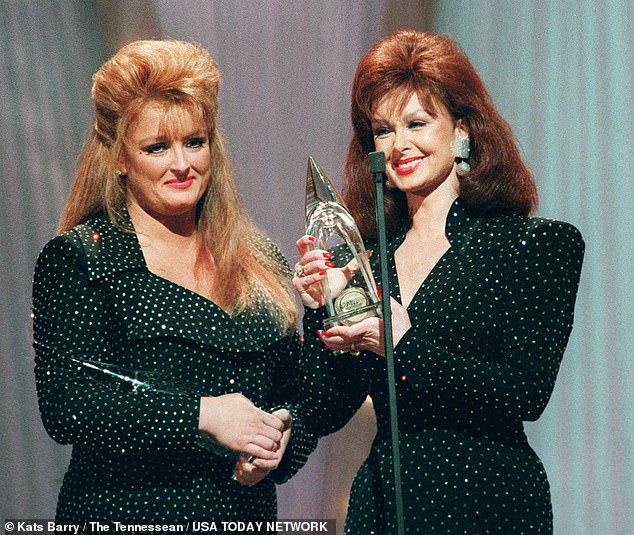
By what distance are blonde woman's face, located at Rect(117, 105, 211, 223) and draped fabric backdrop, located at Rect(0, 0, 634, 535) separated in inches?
35.3

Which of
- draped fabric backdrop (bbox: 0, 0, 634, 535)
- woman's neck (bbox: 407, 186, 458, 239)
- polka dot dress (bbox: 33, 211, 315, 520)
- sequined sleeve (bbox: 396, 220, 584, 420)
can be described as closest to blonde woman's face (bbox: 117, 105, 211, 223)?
polka dot dress (bbox: 33, 211, 315, 520)

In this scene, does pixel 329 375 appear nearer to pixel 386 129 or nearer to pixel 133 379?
pixel 133 379

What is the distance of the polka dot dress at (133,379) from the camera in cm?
200

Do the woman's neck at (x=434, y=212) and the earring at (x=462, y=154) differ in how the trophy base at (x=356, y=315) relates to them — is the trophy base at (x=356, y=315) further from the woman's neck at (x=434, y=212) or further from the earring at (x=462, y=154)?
the earring at (x=462, y=154)

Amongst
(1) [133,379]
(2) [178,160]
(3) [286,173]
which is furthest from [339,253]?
(3) [286,173]

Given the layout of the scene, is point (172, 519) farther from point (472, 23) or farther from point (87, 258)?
point (472, 23)

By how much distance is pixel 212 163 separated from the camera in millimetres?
2289

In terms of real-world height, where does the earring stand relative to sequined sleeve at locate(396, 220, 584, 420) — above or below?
above

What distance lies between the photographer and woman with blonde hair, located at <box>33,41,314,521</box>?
202 centimetres

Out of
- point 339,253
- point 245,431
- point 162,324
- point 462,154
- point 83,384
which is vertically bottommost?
point 245,431

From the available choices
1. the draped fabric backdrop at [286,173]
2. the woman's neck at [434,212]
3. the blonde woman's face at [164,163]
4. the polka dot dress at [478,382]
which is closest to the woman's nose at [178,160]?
the blonde woman's face at [164,163]

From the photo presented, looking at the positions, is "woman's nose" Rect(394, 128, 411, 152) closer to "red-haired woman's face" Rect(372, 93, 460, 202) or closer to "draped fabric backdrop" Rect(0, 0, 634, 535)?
"red-haired woman's face" Rect(372, 93, 460, 202)

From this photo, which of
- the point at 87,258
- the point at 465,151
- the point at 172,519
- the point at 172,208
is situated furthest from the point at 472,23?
the point at 172,519

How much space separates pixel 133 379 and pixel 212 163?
519mm
